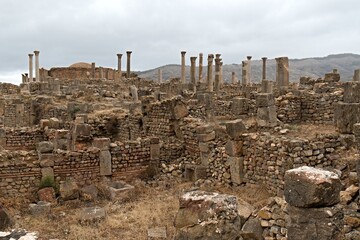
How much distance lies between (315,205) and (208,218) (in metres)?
1.62

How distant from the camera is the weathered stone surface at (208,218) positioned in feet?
21.8

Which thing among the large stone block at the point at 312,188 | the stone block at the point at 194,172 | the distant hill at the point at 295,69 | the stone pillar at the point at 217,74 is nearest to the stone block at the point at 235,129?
the stone block at the point at 194,172

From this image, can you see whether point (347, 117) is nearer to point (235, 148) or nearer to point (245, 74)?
point (235, 148)

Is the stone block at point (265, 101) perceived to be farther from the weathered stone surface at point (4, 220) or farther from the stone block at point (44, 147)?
the weathered stone surface at point (4, 220)

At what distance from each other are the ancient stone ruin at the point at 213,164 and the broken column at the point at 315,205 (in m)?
0.01

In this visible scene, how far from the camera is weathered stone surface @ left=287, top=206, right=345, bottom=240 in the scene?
228 inches

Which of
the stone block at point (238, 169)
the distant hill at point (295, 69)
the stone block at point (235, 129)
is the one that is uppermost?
the distant hill at point (295, 69)

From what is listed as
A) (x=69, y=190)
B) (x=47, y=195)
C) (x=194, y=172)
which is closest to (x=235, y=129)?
(x=194, y=172)

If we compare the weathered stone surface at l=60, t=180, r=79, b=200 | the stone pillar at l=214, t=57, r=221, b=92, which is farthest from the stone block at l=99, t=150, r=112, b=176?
the stone pillar at l=214, t=57, r=221, b=92

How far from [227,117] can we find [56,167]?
9.61 m

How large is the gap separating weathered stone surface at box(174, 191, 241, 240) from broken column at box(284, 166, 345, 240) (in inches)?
41.4

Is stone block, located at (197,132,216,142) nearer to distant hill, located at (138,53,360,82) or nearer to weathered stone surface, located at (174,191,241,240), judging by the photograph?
weathered stone surface, located at (174,191,241,240)

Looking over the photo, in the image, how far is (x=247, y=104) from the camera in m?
19.5

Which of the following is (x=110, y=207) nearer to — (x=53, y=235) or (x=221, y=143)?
(x=53, y=235)
